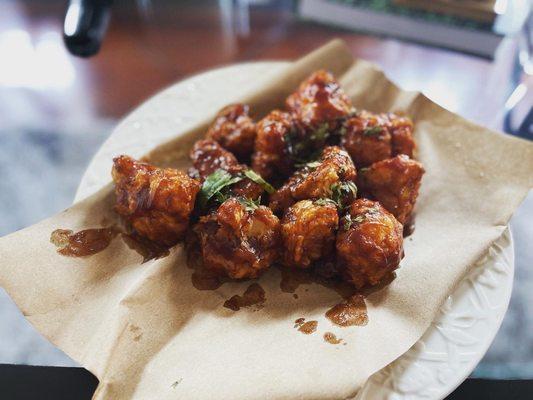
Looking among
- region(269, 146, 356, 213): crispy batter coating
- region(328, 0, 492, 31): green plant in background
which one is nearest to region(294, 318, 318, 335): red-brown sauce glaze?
region(269, 146, 356, 213): crispy batter coating

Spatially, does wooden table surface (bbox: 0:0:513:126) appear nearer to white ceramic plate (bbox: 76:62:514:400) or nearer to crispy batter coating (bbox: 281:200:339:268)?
white ceramic plate (bbox: 76:62:514:400)

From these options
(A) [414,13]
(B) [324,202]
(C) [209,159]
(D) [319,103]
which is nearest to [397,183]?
(B) [324,202]

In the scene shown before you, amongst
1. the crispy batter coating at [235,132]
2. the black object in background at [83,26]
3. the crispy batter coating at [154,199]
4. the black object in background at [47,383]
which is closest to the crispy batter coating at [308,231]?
the crispy batter coating at [154,199]

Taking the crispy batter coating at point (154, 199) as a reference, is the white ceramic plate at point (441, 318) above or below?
below

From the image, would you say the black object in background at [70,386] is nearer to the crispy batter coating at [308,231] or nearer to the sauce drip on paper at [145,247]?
the sauce drip on paper at [145,247]

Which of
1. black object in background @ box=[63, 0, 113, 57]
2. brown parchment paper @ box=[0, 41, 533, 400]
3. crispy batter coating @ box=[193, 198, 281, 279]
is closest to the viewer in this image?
brown parchment paper @ box=[0, 41, 533, 400]

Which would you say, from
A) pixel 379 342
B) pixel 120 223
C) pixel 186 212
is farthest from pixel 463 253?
pixel 120 223

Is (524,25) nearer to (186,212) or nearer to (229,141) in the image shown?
(229,141)
